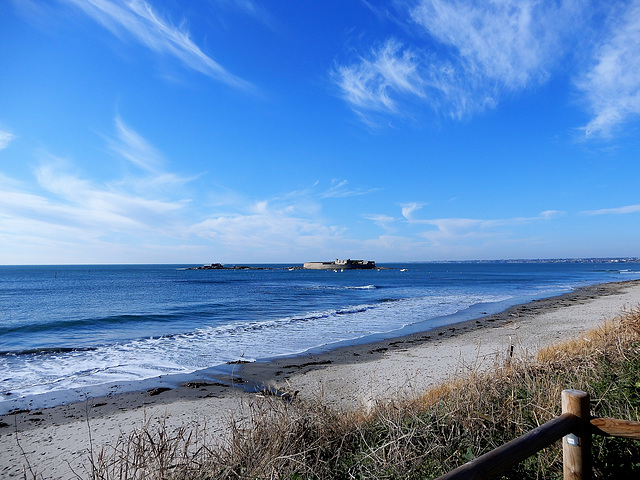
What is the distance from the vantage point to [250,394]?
7.64m

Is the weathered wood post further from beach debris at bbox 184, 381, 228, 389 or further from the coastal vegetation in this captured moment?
beach debris at bbox 184, 381, 228, 389

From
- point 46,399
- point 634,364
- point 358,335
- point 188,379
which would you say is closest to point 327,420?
point 634,364

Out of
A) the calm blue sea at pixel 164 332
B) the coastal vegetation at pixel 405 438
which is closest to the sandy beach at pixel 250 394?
the coastal vegetation at pixel 405 438

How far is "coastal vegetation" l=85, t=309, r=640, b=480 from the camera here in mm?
4016

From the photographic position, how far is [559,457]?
406 cm

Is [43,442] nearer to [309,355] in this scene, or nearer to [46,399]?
[46,399]

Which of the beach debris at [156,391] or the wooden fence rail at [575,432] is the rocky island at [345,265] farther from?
the wooden fence rail at [575,432]

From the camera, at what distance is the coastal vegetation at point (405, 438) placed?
4.02m

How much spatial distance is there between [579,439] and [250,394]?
576cm

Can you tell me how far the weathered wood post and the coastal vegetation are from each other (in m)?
0.82

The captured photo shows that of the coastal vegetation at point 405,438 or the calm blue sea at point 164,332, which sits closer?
the coastal vegetation at point 405,438

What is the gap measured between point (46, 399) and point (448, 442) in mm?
10610

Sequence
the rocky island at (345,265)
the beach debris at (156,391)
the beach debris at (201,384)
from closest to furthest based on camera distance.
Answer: the beach debris at (156,391) < the beach debris at (201,384) < the rocky island at (345,265)

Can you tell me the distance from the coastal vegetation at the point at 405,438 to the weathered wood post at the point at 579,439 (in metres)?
0.82
